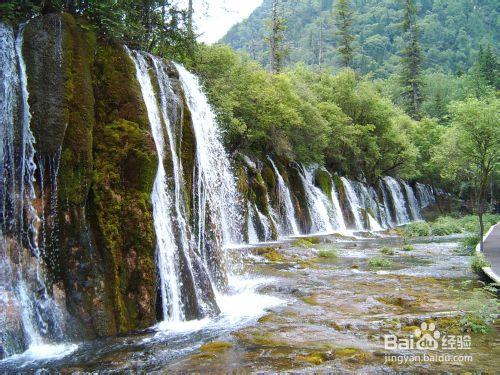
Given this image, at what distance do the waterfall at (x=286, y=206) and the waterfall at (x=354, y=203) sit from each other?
7829 millimetres

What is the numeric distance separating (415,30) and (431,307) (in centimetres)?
5825

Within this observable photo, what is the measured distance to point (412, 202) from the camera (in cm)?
4516

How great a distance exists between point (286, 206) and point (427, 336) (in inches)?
698

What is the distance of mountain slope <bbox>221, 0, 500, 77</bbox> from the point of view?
101 meters

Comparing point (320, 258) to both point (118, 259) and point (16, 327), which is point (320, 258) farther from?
point (16, 327)

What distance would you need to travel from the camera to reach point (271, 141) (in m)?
25.6

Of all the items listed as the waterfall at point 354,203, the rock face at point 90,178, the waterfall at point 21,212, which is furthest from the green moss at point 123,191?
the waterfall at point 354,203

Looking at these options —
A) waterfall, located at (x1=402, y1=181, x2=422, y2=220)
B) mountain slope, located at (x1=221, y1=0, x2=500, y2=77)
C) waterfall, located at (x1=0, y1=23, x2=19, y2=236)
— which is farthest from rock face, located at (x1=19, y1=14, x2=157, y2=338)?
mountain slope, located at (x1=221, y1=0, x2=500, y2=77)

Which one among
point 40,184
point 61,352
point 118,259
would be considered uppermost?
point 40,184

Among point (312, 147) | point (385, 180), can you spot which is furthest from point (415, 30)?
point (312, 147)

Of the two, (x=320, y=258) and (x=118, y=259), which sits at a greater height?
(x=118, y=259)

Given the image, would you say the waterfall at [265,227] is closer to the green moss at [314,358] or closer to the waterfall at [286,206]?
the waterfall at [286,206]

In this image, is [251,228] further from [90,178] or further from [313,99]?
[313,99]

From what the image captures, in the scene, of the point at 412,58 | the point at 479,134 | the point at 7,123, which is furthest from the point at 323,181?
the point at 412,58
